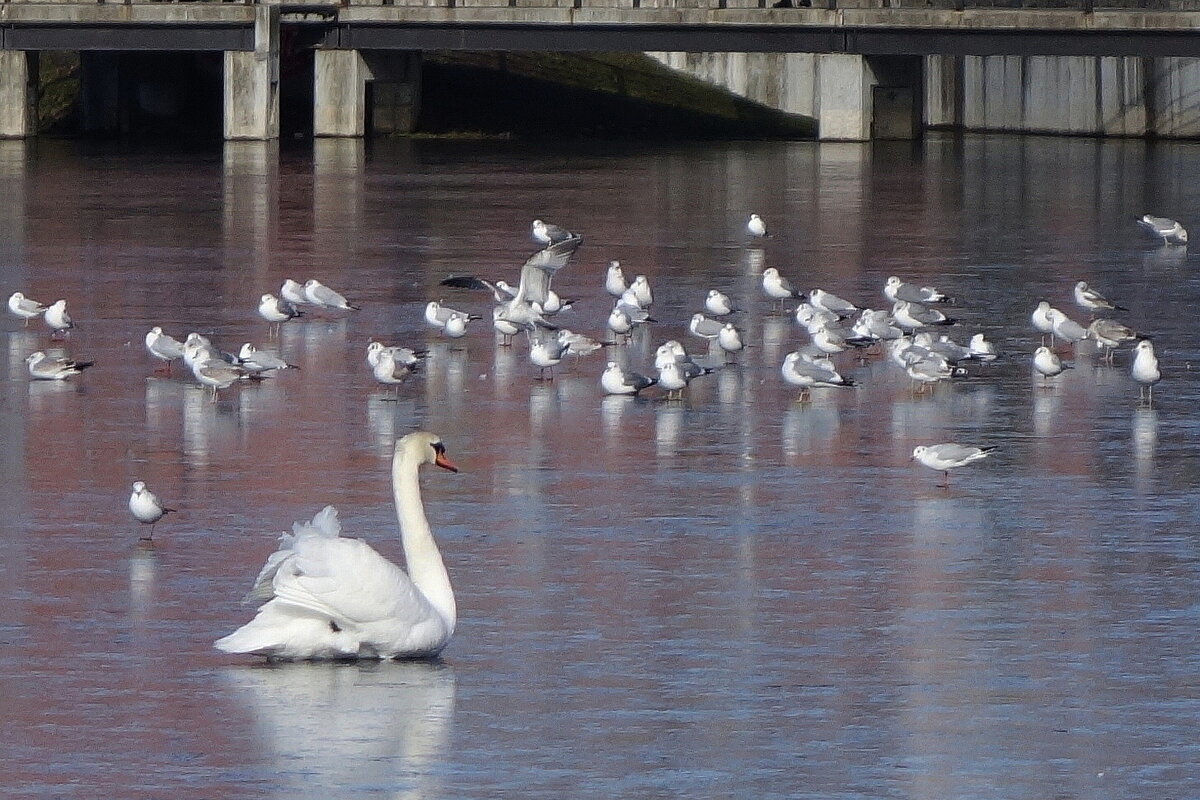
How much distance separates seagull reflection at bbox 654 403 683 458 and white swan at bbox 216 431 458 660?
4754mm

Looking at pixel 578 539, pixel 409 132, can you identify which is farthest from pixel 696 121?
pixel 578 539

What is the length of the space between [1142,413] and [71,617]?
313 inches

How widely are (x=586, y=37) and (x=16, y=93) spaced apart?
1141cm

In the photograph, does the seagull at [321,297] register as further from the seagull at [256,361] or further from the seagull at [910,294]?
the seagull at [910,294]

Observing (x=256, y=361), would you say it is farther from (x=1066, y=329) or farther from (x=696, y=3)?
(x=696, y=3)

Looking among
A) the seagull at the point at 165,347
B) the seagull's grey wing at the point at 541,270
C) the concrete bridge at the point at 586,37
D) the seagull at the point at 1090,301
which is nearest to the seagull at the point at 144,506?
the seagull at the point at 165,347

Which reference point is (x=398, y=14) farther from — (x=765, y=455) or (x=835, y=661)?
(x=835, y=661)

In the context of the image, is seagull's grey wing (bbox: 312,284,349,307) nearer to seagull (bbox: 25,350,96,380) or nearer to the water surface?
the water surface

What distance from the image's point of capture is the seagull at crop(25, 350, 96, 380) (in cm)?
1659

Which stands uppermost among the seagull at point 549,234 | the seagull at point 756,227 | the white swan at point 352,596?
the seagull at point 756,227

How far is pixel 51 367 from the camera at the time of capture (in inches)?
653

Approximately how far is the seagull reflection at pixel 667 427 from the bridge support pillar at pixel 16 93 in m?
34.6

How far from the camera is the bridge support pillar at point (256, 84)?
4659 cm

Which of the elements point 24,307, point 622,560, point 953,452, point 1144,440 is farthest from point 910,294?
point 622,560
